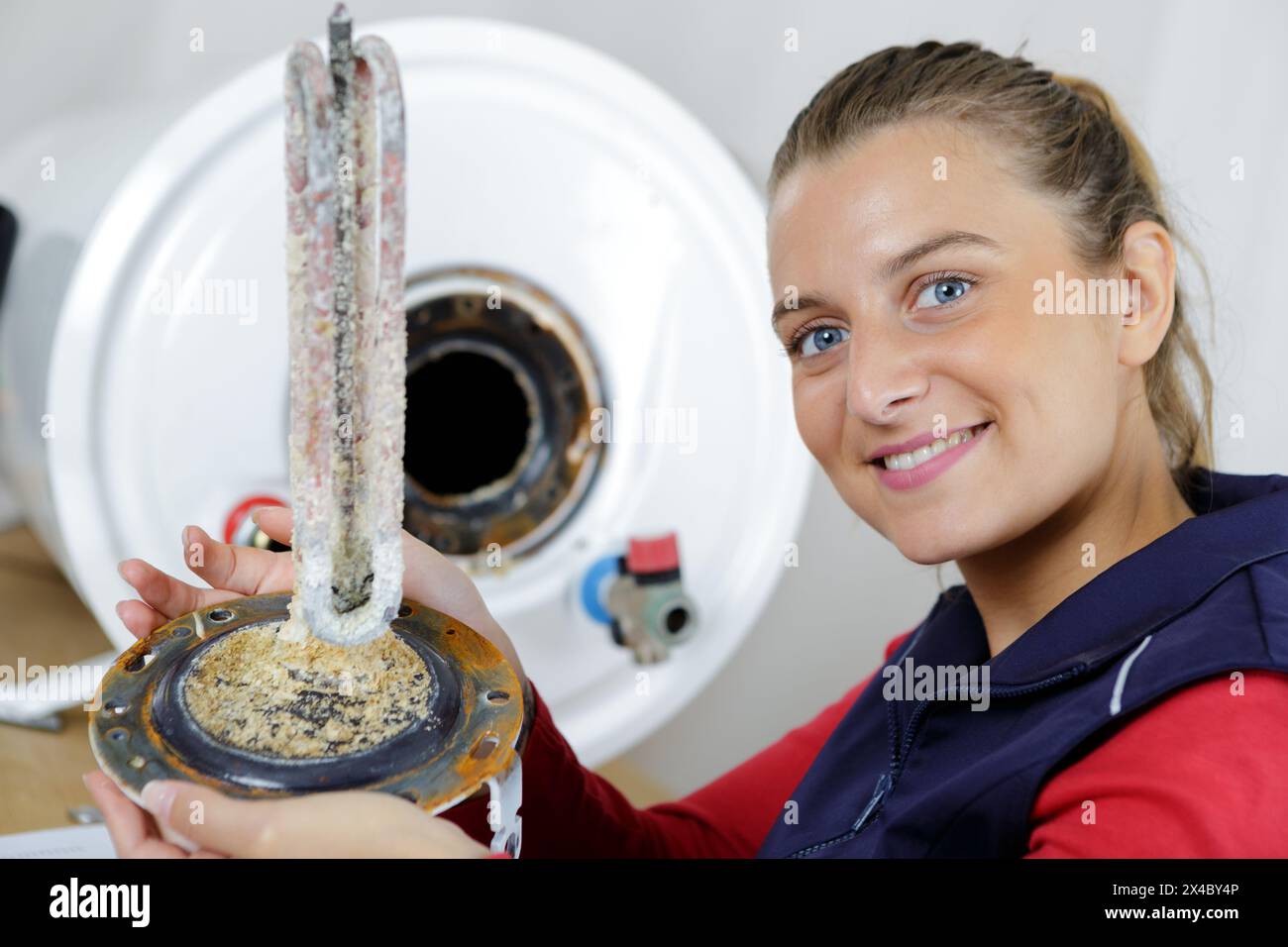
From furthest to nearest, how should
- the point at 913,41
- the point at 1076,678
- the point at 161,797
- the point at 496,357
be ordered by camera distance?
the point at 913,41 < the point at 496,357 < the point at 1076,678 < the point at 161,797

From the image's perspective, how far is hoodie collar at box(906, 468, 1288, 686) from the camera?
21.3 inches

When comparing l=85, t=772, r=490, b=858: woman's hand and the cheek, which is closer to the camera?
l=85, t=772, r=490, b=858: woman's hand

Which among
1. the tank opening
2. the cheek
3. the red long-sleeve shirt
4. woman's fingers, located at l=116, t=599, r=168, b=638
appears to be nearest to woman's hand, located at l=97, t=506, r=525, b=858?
woman's fingers, located at l=116, t=599, r=168, b=638

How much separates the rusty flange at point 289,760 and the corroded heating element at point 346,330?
5 cm

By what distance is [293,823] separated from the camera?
38 cm

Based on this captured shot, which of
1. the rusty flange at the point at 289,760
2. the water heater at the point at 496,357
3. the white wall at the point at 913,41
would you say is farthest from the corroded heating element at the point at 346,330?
the white wall at the point at 913,41

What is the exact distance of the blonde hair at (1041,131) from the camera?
65cm

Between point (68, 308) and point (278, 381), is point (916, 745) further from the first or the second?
point (68, 308)

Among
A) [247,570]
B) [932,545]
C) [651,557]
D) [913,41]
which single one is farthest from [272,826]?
[913,41]

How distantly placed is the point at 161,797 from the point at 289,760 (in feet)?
0.15

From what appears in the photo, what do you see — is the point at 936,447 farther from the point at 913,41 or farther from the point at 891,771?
the point at 913,41

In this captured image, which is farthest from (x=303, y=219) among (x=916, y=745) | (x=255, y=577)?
(x=916, y=745)

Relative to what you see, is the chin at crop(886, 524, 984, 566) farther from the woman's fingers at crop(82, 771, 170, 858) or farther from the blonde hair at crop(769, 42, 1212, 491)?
the woman's fingers at crop(82, 771, 170, 858)
